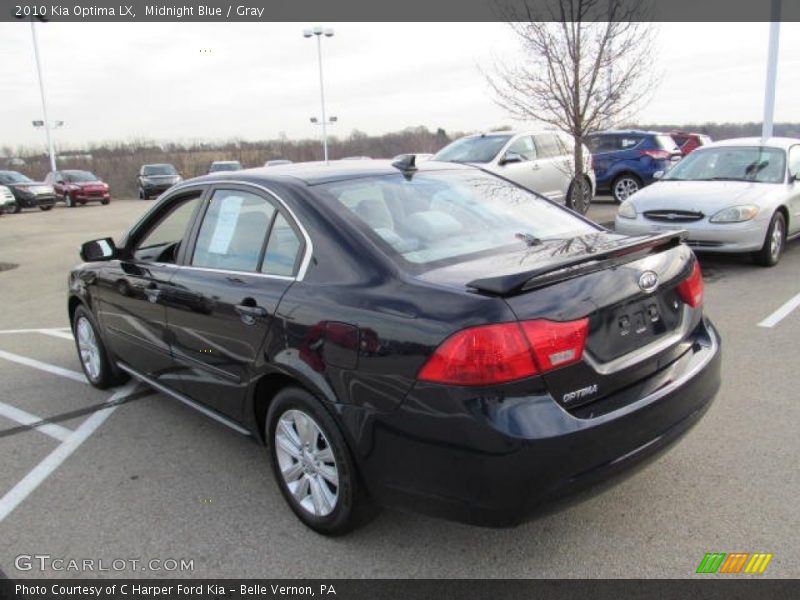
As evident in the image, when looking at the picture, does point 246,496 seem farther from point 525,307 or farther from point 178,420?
point 525,307

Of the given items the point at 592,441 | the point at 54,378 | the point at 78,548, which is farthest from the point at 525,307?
the point at 54,378

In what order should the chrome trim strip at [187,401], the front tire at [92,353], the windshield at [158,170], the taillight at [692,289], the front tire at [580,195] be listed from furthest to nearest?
the windshield at [158,170] → the front tire at [580,195] → the front tire at [92,353] → the chrome trim strip at [187,401] → the taillight at [692,289]

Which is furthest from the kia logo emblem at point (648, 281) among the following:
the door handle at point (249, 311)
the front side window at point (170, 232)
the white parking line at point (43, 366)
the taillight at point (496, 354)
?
the white parking line at point (43, 366)

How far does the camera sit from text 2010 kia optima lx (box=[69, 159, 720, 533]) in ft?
7.54

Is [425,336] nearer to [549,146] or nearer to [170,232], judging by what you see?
[170,232]

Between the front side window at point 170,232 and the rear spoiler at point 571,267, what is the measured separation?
2.17m

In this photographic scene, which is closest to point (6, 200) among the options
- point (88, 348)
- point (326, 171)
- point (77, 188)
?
point (77, 188)

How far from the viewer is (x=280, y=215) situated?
125 inches

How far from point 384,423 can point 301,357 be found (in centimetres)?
52

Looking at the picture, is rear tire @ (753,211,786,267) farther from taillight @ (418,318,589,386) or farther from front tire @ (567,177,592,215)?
taillight @ (418,318,589,386)

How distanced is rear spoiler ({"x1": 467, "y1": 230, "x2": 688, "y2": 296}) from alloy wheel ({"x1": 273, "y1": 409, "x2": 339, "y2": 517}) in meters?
1.01

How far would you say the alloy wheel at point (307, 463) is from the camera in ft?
9.37

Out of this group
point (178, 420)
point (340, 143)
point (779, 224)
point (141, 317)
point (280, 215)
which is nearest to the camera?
point (280, 215)
